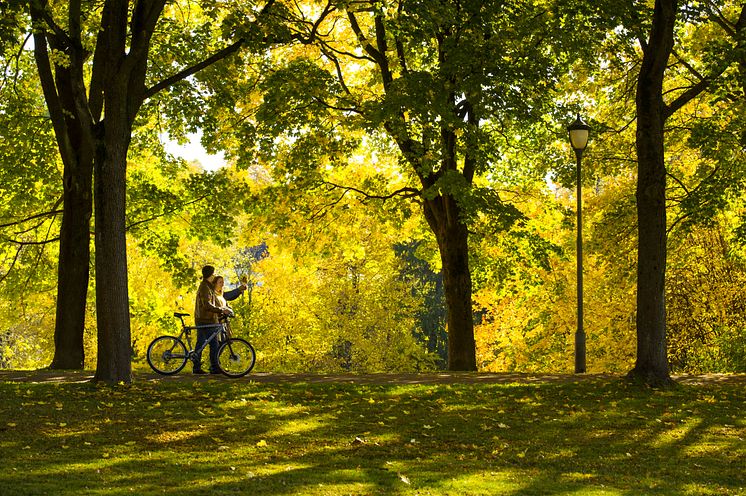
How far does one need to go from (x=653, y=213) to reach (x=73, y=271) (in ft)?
37.4

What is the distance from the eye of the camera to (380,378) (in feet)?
54.1

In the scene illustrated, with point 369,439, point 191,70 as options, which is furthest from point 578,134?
point 369,439

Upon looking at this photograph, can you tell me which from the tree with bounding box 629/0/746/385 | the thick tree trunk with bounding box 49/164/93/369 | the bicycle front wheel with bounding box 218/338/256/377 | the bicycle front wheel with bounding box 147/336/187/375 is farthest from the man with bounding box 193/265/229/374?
the tree with bounding box 629/0/746/385

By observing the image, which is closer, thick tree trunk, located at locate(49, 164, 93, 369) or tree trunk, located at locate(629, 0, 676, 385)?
tree trunk, located at locate(629, 0, 676, 385)

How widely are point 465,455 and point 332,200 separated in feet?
49.2

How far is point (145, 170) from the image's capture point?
27.6 meters

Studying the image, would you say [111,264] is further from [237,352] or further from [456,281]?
[456,281]

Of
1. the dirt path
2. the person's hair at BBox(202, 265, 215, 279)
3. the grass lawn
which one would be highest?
the person's hair at BBox(202, 265, 215, 279)

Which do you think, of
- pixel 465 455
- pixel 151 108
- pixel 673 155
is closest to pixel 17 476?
pixel 465 455

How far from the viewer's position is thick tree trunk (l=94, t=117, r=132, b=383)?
1430cm

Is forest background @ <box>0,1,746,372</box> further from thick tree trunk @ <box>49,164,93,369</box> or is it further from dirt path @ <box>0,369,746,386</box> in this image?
dirt path @ <box>0,369,746,386</box>

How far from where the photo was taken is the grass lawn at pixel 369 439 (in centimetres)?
845

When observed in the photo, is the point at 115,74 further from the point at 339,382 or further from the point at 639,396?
the point at 639,396

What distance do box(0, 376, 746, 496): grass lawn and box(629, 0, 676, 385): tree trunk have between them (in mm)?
649
